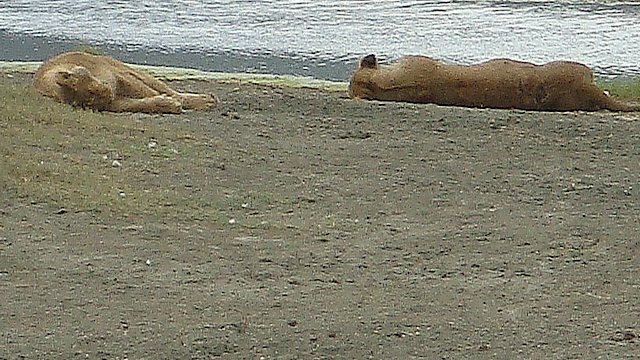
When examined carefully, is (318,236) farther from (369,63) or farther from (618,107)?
(618,107)

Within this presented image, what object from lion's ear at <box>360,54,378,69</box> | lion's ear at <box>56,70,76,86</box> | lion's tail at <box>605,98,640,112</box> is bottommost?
lion's tail at <box>605,98,640,112</box>

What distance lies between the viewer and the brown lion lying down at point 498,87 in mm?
8797

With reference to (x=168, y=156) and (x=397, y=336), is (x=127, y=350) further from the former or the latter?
(x=168, y=156)

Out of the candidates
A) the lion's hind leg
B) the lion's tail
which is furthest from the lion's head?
the lion's tail

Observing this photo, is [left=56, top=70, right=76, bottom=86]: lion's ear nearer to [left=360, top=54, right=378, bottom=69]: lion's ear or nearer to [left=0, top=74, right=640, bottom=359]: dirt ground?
[left=0, top=74, right=640, bottom=359]: dirt ground

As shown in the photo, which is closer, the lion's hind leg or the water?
the lion's hind leg

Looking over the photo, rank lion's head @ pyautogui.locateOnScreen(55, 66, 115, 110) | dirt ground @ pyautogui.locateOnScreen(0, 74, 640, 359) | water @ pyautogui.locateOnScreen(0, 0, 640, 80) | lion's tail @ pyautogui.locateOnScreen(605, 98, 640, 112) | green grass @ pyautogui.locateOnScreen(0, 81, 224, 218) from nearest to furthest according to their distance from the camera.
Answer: dirt ground @ pyautogui.locateOnScreen(0, 74, 640, 359)
green grass @ pyautogui.locateOnScreen(0, 81, 224, 218)
lion's head @ pyautogui.locateOnScreen(55, 66, 115, 110)
lion's tail @ pyautogui.locateOnScreen(605, 98, 640, 112)
water @ pyautogui.locateOnScreen(0, 0, 640, 80)

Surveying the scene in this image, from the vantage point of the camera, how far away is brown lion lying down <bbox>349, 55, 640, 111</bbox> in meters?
8.80

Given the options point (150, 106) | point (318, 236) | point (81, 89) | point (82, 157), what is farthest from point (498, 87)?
point (318, 236)

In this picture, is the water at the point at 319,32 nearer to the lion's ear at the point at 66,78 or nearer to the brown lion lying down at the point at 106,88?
the brown lion lying down at the point at 106,88

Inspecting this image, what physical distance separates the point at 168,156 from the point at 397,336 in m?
2.88

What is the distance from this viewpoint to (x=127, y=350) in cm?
402

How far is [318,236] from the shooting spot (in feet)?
17.7

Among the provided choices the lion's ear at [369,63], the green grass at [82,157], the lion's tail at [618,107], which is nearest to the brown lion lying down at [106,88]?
the green grass at [82,157]
